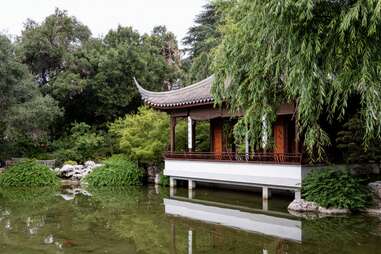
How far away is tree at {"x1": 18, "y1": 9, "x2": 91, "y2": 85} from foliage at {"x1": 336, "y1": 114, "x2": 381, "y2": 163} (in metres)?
16.6

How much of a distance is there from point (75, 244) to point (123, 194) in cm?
718

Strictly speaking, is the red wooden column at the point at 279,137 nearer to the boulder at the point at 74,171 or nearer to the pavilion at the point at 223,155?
the pavilion at the point at 223,155

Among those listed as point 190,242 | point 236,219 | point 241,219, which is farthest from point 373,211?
point 190,242

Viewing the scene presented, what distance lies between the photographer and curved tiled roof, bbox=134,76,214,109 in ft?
46.6

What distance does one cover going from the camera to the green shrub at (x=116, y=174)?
17062 millimetres

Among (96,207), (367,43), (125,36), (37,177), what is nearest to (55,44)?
(125,36)

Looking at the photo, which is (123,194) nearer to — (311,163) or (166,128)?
(166,128)

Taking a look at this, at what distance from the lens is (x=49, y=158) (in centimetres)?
2102

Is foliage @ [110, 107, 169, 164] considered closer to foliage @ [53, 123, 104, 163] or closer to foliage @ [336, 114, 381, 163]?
foliage @ [53, 123, 104, 163]

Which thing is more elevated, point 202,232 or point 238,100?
point 238,100

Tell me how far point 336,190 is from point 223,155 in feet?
14.4

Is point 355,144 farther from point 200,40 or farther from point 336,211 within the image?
point 200,40

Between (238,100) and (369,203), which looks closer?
(238,100)

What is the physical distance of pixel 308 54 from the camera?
16.3ft
